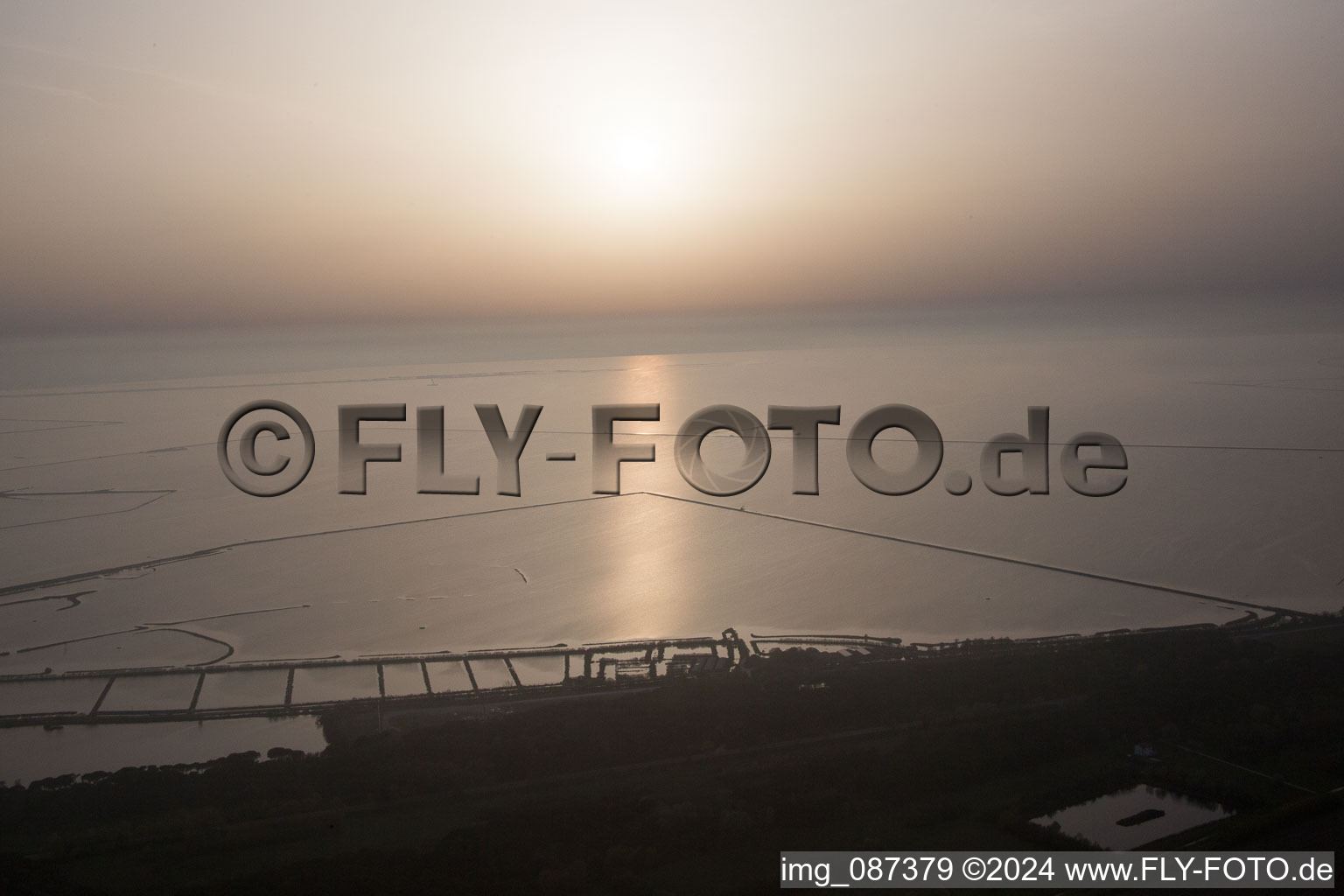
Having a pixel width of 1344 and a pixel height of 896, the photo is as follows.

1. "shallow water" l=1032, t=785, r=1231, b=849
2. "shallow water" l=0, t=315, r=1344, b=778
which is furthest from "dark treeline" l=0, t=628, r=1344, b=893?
"shallow water" l=0, t=315, r=1344, b=778

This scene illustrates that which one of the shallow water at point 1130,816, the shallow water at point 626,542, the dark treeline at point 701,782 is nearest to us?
the dark treeline at point 701,782

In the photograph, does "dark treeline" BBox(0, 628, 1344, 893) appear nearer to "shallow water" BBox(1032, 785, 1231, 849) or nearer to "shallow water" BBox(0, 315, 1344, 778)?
"shallow water" BBox(1032, 785, 1231, 849)

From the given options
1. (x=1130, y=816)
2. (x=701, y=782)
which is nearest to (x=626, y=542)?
(x=701, y=782)

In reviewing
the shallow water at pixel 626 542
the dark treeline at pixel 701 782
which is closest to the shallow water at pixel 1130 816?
the dark treeline at pixel 701 782

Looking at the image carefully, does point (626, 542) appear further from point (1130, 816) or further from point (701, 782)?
point (1130, 816)

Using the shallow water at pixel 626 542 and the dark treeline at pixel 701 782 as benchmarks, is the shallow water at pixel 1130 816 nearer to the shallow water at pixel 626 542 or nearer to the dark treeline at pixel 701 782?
the dark treeline at pixel 701 782

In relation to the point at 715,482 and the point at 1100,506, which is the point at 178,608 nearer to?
the point at 715,482

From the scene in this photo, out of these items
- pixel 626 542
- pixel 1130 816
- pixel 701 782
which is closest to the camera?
pixel 1130 816

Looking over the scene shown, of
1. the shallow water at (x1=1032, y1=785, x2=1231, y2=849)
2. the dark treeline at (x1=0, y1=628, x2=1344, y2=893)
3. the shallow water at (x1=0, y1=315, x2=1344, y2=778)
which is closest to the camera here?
the dark treeline at (x1=0, y1=628, x2=1344, y2=893)

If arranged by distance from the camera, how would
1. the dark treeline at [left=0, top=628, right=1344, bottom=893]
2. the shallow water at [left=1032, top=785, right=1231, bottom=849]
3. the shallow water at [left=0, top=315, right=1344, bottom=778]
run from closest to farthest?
the dark treeline at [left=0, top=628, right=1344, bottom=893] → the shallow water at [left=1032, top=785, right=1231, bottom=849] → the shallow water at [left=0, top=315, right=1344, bottom=778]

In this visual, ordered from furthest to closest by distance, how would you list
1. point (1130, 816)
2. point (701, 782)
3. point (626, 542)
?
1. point (626, 542)
2. point (701, 782)
3. point (1130, 816)

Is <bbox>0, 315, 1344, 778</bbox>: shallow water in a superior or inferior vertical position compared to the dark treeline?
superior

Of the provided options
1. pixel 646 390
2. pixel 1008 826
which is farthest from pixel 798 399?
pixel 1008 826
